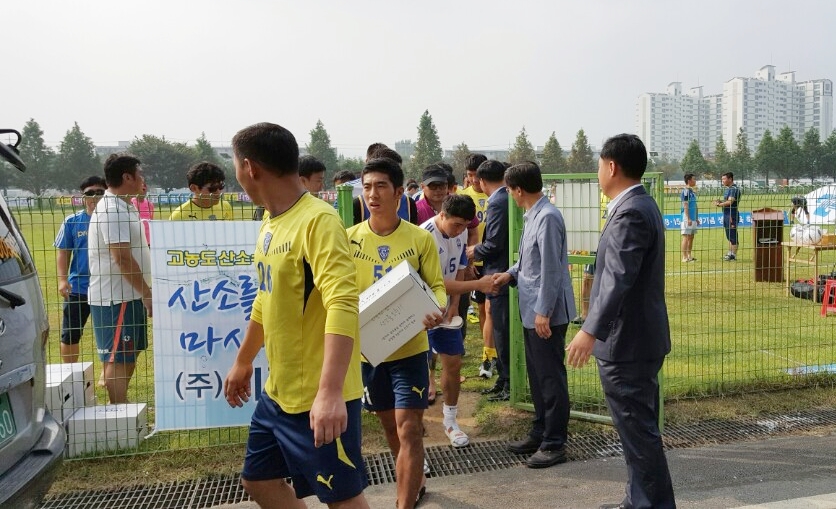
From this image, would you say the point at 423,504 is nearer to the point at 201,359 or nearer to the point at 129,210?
the point at 201,359

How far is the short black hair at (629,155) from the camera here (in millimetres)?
3361

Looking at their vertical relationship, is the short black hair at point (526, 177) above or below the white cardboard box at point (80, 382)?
above

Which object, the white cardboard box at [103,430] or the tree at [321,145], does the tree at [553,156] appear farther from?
the white cardboard box at [103,430]

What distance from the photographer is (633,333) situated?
127 inches

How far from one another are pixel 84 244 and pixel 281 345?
12.1ft

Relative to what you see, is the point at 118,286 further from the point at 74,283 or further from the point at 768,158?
the point at 768,158

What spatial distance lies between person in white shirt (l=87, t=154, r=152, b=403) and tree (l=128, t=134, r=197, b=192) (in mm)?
69282

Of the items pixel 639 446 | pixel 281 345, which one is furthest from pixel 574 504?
pixel 281 345

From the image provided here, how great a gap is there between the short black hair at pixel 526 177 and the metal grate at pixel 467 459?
1853 mm

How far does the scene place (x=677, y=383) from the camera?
225 inches

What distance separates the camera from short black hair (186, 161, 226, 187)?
5.66 meters

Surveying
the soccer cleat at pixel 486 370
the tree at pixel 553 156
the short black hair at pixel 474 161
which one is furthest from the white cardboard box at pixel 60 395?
the tree at pixel 553 156

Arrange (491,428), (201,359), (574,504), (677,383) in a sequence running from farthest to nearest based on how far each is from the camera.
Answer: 1. (677,383)
2. (491,428)
3. (201,359)
4. (574,504)

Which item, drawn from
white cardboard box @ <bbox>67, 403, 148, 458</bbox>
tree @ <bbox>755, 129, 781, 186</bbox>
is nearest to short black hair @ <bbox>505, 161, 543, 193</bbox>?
white cardboard box @ <bbox>67, 403, 148, 458</bbox>
